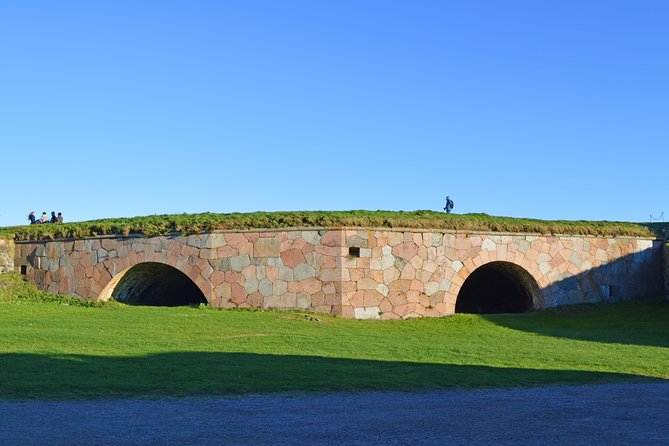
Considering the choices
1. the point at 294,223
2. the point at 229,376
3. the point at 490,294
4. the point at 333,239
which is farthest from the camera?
the point at 490,294

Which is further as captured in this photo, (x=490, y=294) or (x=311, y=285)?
(x=490, y=294)

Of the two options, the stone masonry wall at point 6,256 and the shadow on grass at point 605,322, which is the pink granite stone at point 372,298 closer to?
the shadow on grass at point 605,322

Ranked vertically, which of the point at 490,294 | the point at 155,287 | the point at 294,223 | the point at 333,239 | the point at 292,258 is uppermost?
the point at 294,223

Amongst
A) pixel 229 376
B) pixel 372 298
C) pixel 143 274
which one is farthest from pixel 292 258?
pixel 229 376

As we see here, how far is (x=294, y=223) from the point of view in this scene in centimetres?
2234

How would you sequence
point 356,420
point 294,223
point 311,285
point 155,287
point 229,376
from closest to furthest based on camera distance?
point 356,420 < point 229,376 < point 311,285 < point 294,223 < point 155,287

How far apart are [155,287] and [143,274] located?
2041 millimetres

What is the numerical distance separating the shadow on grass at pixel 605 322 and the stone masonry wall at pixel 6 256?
45.2ft

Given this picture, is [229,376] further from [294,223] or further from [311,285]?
[294,223]

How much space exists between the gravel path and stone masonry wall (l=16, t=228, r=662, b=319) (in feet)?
37.0

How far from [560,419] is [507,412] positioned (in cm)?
64

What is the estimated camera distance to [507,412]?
912 cm

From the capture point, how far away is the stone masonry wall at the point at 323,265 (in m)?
22.0

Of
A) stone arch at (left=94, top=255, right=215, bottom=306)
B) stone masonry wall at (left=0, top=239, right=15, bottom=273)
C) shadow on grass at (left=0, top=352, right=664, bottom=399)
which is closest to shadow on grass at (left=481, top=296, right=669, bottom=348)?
shadow on grass at (left=0, top=352, right=664, bottom=399)
